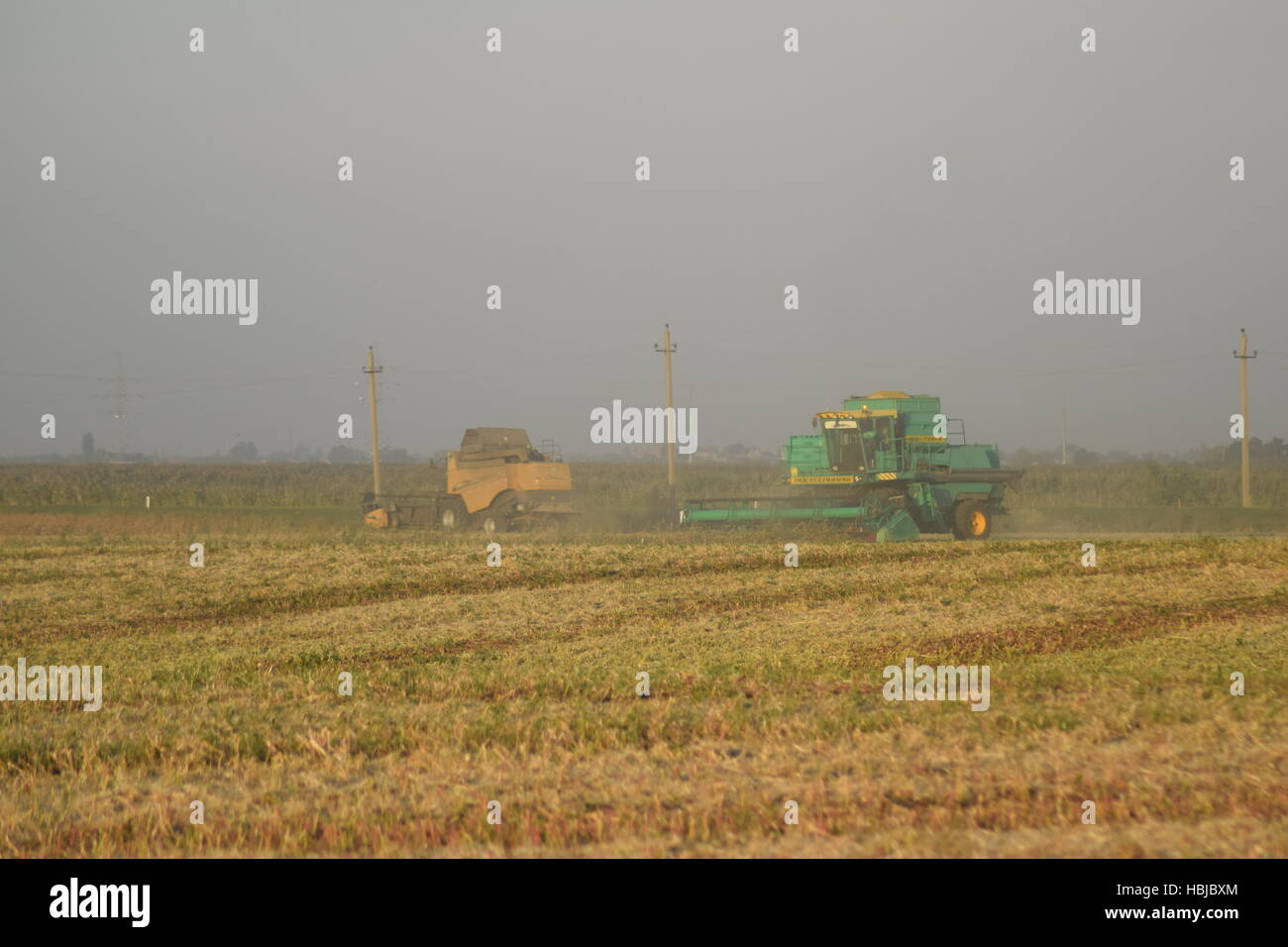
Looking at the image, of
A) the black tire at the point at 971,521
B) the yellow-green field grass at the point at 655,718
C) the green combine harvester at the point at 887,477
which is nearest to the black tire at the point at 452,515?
the green combine harvester at the point at 887,477

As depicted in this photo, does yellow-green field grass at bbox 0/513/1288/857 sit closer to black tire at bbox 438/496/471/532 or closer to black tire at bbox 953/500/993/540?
black tire at bbox 953/500/993/540

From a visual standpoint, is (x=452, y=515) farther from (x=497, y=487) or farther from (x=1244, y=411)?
(x=1244, y=411)

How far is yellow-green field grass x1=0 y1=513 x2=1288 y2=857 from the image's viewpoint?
17.8 feet

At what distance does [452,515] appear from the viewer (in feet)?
98.1

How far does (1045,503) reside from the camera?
38906 mm

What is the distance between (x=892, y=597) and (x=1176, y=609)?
3471mm

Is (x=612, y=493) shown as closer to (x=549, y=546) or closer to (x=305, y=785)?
(x=549, y=546)

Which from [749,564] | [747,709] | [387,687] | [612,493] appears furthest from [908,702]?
[612,493]

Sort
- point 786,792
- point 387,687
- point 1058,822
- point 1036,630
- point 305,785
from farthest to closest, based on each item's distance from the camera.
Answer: point 1036,630
point 387,687
point 305,785
point 786,792
point 1058,822

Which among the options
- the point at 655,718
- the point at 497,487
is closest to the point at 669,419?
the point at 497,487

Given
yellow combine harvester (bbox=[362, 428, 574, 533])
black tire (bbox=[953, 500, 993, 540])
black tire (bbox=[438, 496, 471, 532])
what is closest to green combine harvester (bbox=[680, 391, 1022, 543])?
black tire (bbox=[953, 500, 993, 540])

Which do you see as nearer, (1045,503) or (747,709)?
(747,709)

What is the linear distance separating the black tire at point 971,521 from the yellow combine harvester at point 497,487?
397 inches
